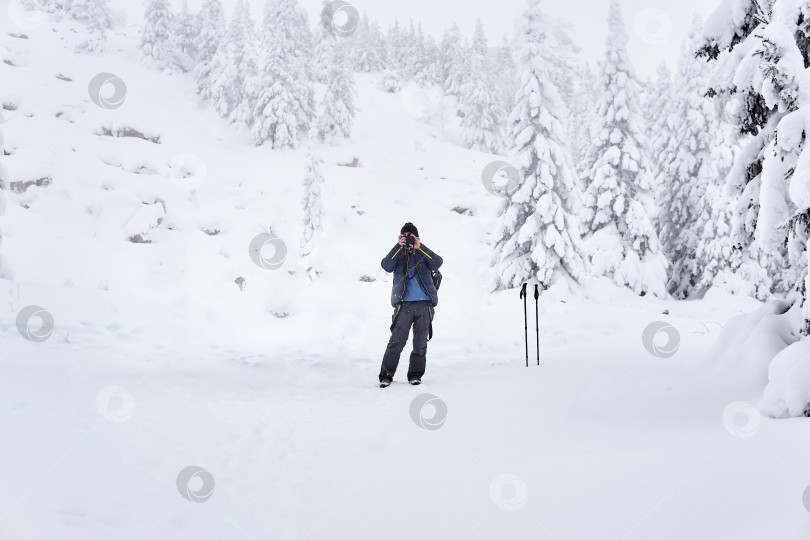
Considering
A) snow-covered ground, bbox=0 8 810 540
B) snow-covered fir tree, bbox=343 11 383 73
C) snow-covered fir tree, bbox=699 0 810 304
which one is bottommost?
snow-covered ground, bbox=0 8 810 540

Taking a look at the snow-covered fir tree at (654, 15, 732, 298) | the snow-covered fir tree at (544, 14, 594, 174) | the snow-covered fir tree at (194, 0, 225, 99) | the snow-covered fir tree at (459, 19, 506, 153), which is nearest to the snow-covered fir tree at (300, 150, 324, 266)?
the snow-covered fir tree at (544, 14, 594, 174)

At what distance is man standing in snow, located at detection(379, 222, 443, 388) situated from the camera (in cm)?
669

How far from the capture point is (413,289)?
22.2 feet

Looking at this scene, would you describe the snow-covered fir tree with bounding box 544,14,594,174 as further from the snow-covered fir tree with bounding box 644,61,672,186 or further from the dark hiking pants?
the dark hiking pants

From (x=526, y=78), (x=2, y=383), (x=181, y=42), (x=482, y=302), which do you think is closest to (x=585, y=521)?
(x=2, y=383)

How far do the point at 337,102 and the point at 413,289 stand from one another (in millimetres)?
35352

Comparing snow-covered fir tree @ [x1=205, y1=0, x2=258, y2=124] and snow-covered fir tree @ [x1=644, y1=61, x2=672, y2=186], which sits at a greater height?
snow-covered fir tree @ [x1=205, y1=0, x2=258, y2=124]

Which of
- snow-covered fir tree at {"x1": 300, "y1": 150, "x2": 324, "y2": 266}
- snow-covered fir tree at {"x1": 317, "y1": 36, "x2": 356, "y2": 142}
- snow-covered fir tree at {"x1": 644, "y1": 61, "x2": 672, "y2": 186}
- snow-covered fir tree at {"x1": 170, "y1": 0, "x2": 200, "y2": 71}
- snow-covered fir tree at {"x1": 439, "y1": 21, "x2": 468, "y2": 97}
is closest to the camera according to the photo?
snow-covered fir tree at {"x1": 300, "y1": 150, "x2": 324, "y2": 266}

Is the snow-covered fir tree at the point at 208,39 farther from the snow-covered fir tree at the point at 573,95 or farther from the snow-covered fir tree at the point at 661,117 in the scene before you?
the snow-covered fir tree at the point at 661,117

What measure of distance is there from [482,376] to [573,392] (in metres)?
1.75

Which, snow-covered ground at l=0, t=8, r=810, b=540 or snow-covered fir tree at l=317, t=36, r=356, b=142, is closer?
snow-covered ground at l=0, t=8, r=810, b=540

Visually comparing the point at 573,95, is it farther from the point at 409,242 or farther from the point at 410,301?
the point at 410,301

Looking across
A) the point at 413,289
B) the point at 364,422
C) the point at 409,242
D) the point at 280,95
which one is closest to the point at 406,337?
the point at 413,289

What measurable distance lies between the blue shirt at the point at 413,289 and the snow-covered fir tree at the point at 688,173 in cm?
2031
